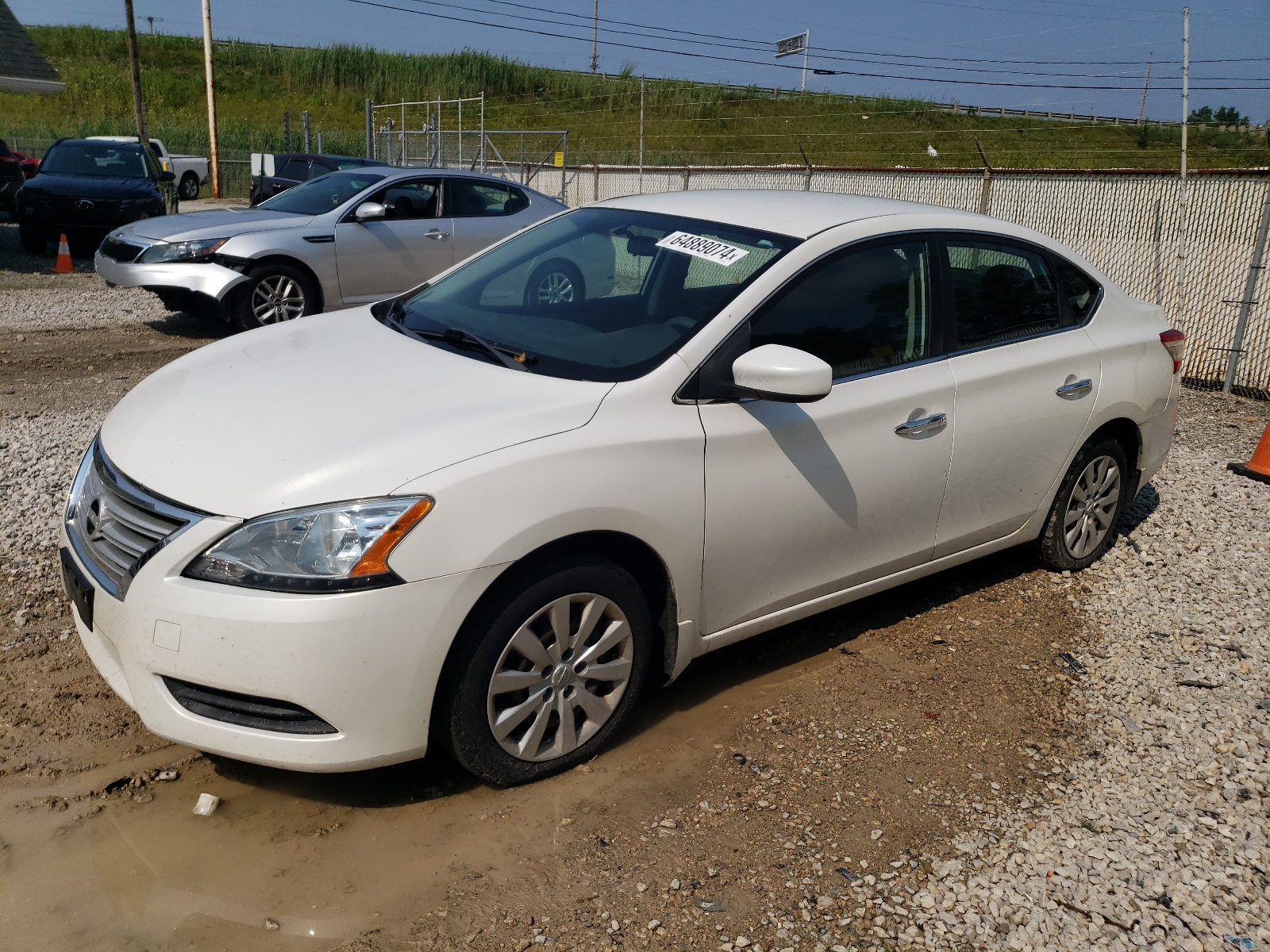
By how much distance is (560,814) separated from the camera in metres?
3.12

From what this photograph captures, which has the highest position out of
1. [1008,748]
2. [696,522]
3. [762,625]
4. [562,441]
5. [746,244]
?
[746,244]

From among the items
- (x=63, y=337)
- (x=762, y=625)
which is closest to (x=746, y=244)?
(x=762, y=625)

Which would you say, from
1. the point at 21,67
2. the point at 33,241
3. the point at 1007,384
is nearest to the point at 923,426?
the point at 1007,384

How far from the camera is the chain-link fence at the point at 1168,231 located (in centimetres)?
933

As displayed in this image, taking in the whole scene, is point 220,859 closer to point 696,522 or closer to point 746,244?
point 696,522

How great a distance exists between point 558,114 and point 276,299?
22844 mm

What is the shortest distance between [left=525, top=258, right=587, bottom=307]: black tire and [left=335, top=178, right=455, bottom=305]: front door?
6.04 m

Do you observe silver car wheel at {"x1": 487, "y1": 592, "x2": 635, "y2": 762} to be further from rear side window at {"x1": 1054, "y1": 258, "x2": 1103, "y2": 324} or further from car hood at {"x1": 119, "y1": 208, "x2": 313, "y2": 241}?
car hood at {"x1": 119, "y1": 208, "x2": 313, "y2": 241}

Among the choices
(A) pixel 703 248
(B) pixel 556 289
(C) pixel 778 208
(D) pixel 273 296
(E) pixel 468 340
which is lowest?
(D) pixel 273 296

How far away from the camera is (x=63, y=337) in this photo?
969 centimetres

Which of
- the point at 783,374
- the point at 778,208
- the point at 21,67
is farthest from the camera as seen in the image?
the point at 21,67

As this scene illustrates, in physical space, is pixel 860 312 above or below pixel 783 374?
above

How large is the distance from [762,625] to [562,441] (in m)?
1.14

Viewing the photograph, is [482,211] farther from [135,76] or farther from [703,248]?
[135,76]
